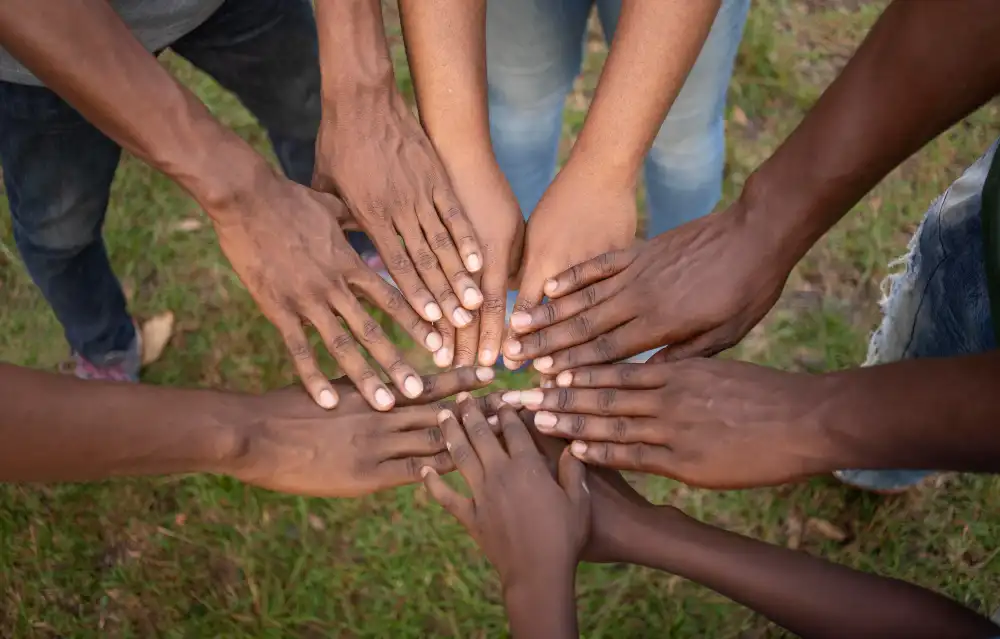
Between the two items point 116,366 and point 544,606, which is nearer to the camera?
point 544,606

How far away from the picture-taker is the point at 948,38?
1195mm

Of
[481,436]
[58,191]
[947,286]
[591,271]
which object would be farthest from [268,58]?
[947,286]

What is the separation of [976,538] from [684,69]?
1.59 metres

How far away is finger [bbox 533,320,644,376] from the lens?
1.66 metres

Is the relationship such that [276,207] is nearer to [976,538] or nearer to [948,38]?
[948,38]

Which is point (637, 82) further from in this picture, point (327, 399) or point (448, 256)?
point (327, 399)

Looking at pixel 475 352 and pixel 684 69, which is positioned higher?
pixel 684 69

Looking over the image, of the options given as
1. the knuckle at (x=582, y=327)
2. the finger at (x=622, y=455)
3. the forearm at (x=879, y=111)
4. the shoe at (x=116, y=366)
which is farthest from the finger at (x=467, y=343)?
the shoe at (x=116, y=366)

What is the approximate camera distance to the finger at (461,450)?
1589mm

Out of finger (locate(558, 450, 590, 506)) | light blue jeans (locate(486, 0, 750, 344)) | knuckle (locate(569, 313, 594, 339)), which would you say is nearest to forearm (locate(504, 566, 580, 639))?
finger (locate(558, 450, 590, 506))

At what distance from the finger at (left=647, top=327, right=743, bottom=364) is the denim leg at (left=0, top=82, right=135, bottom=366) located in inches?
51.1

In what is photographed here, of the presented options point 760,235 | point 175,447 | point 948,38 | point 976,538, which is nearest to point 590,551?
point 760,235

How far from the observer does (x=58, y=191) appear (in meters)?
1.67

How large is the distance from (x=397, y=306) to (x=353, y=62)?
0.55 m
